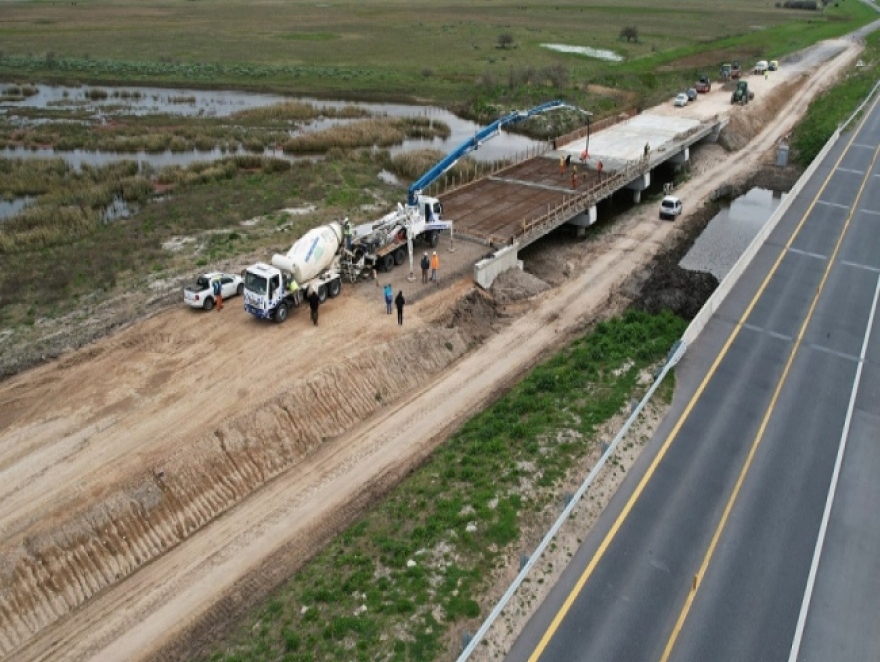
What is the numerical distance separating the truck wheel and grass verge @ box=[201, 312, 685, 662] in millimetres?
10992

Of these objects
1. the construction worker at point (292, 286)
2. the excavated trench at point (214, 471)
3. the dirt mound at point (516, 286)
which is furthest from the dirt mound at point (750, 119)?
the construction worker at point (292, 286)

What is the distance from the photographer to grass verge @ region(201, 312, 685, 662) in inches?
604

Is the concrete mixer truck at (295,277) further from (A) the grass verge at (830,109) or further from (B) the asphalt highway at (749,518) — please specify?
(A) the grass verge at (830,109)

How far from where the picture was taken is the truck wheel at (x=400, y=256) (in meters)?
34.0

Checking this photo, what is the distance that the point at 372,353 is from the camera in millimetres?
26703

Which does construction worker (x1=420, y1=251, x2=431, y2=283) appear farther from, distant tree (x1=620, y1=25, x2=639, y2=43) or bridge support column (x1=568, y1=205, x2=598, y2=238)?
distant tree (x1=620, y1=25, x2=639, y2=43)

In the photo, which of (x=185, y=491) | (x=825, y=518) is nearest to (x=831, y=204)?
(x=825, y=518)

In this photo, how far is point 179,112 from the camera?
245 ft

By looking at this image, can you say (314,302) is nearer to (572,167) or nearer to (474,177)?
(474,177)

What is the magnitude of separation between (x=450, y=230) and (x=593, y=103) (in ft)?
157

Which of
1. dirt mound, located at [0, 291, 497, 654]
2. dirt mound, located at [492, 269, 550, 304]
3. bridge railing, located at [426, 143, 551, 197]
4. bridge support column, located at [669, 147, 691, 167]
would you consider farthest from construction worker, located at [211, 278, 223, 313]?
bridge support column, located at [669, 147, 691, 167]

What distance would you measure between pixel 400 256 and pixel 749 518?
69.1 feet

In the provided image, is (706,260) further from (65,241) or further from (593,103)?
(593,103)

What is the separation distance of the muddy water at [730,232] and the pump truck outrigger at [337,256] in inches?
587
